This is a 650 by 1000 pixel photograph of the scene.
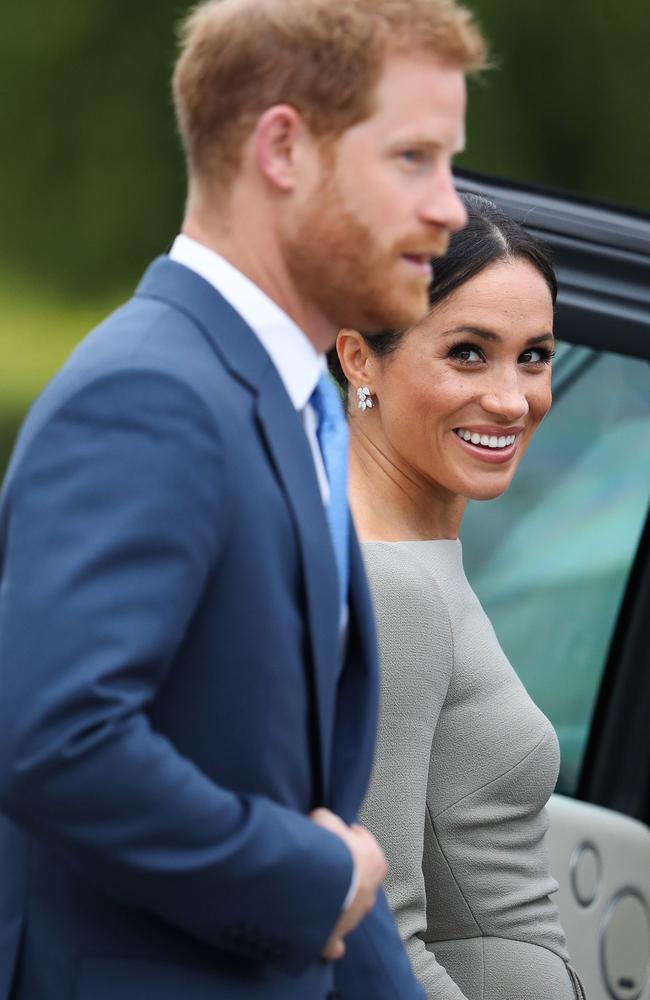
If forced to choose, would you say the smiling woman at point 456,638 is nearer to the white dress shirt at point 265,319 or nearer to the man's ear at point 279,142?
the white dress shirt at point 265,319

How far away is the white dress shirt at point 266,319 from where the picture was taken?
150 centimetres

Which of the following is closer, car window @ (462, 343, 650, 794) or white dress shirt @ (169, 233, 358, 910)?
white dress shirt @ (169, 233, 358, 910)

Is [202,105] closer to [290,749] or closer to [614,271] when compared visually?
[290,749]

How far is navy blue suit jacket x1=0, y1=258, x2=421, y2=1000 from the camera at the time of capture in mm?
1299

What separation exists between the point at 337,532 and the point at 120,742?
368 millimetres

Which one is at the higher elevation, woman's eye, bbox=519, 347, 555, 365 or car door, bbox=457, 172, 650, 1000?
woman's eye, bbox=519, 347, 555, 365

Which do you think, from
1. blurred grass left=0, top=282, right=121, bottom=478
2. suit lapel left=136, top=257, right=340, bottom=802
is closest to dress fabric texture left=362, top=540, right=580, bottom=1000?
suit lapel left=136, top=257, right=340, bottom=802

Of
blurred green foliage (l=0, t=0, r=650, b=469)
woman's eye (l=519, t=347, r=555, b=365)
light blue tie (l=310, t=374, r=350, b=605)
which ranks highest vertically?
light blue tie (l=310, t=374, r=350, b=605)

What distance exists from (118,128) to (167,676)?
5295mm

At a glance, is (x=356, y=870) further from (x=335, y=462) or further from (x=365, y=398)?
(x=365, y=398)

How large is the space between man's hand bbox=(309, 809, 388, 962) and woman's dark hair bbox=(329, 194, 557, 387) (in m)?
0.98

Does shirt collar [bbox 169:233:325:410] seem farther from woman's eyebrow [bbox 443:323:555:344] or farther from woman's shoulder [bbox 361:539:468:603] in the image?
woman's eyebrow [bbox 443:323:555:344]

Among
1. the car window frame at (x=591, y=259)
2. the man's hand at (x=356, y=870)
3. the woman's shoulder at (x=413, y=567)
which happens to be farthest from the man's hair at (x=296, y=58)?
the car window frame at (x=591, y=259)

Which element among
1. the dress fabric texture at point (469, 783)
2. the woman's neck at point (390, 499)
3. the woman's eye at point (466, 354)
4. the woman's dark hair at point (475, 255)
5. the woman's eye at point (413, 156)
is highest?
the woman's eye at point (413, 156)
